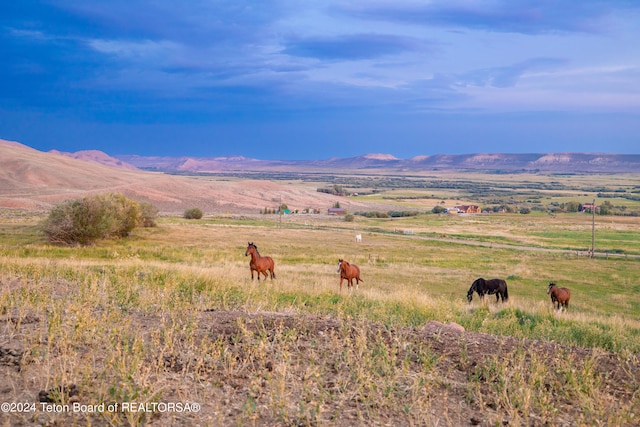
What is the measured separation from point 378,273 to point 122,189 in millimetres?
90858

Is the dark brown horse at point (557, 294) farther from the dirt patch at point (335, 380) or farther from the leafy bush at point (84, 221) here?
the leafy bush at point (84, 221)

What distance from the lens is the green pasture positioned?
12.1 meters

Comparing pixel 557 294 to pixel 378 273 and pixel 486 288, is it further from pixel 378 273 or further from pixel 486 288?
pixel 378 273

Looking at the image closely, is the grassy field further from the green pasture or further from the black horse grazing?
the black horse grazing

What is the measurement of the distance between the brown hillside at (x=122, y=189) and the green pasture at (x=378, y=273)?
117ft

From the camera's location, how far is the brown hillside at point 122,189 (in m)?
105

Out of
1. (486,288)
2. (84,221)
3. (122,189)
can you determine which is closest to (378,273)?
(486,288)

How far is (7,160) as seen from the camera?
422ft

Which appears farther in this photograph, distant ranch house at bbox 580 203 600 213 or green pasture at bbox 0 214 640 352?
distant ranch house at bbox 580 203 600 213

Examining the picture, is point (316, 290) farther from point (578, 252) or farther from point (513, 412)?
point (578, 252)

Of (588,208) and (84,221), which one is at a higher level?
(588,208)

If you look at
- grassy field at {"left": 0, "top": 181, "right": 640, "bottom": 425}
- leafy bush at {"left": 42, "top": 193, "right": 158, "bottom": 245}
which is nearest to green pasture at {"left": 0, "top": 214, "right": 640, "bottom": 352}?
grassy field at {"left": 0, "top": 181, "right": 640, "bottom": 425}

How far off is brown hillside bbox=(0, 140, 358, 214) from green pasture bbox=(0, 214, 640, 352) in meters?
35.8

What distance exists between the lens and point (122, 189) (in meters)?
112
